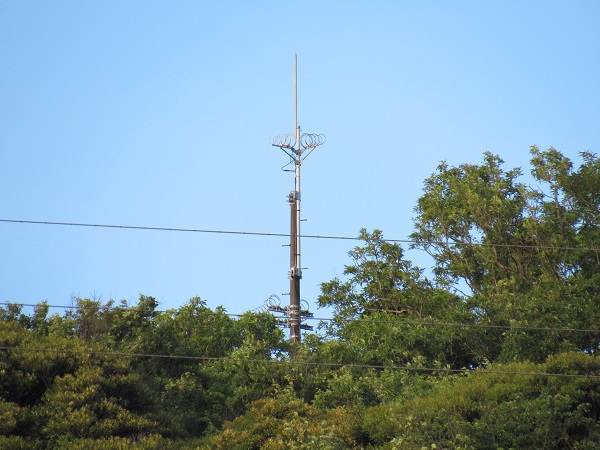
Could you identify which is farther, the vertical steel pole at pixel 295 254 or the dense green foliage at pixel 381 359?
the vertical steel pole at pixel 295 254

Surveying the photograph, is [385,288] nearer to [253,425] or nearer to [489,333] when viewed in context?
[489,333]

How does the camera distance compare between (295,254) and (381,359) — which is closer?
(381,359)

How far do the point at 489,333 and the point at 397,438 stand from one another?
411 inches

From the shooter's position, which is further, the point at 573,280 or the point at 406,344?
the point at 573,280

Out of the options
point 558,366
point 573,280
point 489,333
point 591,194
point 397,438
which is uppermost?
point 591,194

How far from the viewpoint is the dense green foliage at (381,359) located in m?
19.6

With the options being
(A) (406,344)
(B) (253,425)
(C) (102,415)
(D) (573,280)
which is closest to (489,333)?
(A) (406,344)

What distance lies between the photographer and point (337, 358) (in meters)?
26.7

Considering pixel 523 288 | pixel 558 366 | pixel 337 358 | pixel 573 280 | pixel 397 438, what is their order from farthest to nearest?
pixel 523 288
pixel 573 280
pixel 337 358
pixel 558 366
pixel 397 438

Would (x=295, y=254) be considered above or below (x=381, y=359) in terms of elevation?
above

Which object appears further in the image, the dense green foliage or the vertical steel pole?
the vertical steel pole

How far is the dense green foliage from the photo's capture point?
64.4 feet

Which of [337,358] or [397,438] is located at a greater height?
[337,358]

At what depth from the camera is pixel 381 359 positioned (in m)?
27.7
